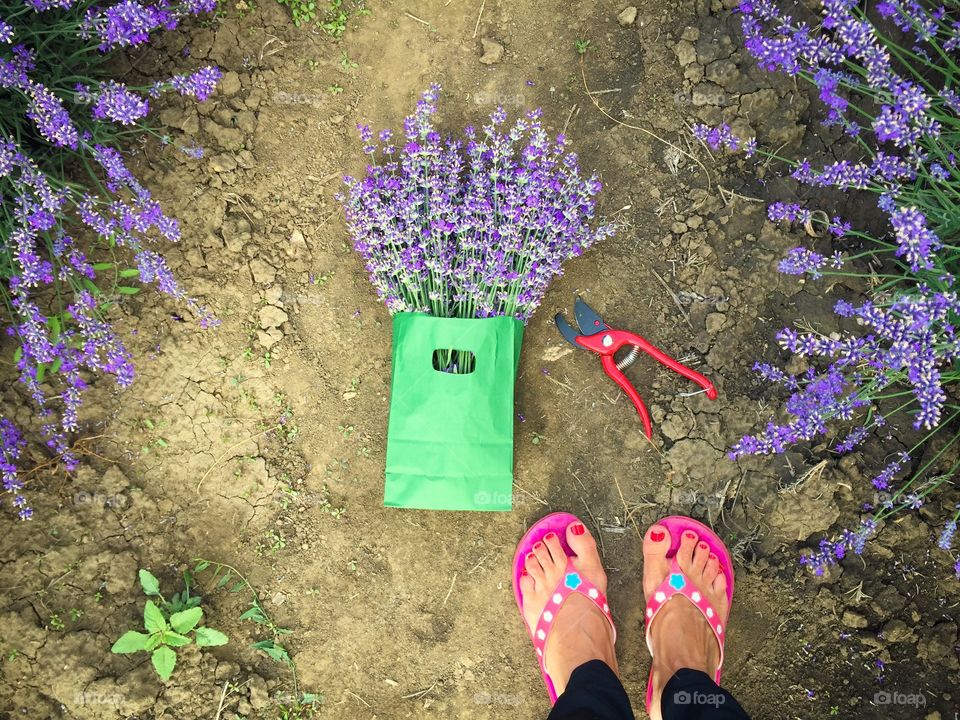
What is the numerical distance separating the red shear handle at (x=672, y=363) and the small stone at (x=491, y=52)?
1.23 meters

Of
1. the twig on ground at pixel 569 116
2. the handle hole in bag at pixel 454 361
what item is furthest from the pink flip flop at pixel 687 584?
the twig on ground at pixel 569 116

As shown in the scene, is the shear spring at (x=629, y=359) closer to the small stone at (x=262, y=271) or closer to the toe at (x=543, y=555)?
the toe at (x=543, y=555)

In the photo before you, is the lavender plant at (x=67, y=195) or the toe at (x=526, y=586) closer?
the lavender plant at (x=67, y=195)

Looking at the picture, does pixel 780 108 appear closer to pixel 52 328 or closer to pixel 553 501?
pixel 553 501

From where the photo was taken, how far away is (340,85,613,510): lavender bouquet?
2424 millimetres

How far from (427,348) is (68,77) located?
55.5 inches

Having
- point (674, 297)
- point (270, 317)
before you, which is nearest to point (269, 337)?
point (270, 317)

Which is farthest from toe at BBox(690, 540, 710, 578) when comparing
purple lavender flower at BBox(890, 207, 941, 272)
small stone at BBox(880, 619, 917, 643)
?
purple lavender flower at BBox(890, 207, 941, 272)

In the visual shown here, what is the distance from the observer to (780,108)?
2.62m

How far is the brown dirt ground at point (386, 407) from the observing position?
8.70 ft

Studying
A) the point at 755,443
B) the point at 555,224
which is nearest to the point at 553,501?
the point at 755,443

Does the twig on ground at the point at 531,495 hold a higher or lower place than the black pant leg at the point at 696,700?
higher

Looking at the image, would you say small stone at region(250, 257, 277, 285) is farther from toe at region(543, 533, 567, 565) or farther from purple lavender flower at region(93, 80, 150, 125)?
toe at region(543, 533, 567, 565)

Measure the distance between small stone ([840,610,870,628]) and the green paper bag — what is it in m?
1.35
